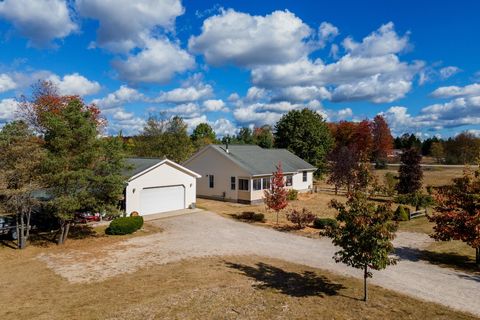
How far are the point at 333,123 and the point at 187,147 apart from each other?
49.7m

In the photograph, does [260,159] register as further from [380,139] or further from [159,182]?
[380,139]

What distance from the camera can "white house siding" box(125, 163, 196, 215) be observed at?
25.2 meters

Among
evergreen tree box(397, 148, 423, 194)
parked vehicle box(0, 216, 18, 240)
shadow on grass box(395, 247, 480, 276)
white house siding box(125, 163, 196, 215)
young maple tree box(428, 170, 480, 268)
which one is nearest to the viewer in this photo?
young maple tree box(428, 170, 480, 268)

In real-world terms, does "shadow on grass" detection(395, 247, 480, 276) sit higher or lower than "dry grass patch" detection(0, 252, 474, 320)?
lower

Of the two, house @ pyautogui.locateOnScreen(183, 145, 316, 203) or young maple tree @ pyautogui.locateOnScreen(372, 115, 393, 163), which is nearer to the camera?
house @ pyautogui.locateOnScreen(183, 145, 316, 203)

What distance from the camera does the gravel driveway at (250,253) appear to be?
13.4 m

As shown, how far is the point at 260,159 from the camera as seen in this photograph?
123 feet

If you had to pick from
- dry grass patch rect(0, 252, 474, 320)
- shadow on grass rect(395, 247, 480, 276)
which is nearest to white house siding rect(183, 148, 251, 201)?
shadow on grass rect(395, 247, 480, 276)

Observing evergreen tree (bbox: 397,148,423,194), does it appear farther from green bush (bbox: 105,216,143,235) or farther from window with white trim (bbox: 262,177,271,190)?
green bush (bbox: 105,216,143,235)

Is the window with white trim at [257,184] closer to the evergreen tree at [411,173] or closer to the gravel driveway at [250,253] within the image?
the gravel driveway at [250,253]

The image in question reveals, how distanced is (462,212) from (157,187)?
19.9m

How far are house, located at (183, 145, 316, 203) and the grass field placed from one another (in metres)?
17.4

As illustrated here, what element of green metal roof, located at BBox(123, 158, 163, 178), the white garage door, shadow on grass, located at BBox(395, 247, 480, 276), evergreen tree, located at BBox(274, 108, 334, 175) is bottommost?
shadow on grass, located at BBox(395, 247, 480, 276)

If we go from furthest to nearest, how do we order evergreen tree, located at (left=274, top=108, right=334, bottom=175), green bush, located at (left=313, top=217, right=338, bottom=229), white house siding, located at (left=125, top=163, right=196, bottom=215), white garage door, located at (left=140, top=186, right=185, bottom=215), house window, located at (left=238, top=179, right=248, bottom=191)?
evergreen tree, located at (left=274, top=108, right=334, bottom=175), house window, located at (left=238, top=179, right=248, bottom=191), white garage door, located at (left=140, top=186, right=185, bottom=215), white house siding, located at (left=125, top=163, right=196, bottom=215), green bush, located at (left=313, top=217, right=338, bottom=229)
